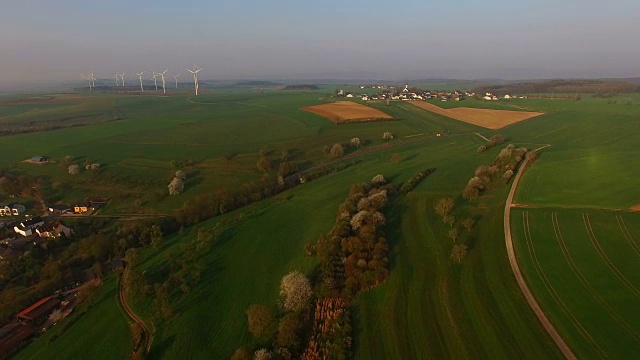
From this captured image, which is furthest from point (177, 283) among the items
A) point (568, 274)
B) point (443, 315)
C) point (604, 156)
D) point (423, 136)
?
point (423, 136)

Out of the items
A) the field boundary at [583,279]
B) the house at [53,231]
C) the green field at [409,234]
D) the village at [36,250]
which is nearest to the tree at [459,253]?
the green field at [409,234]

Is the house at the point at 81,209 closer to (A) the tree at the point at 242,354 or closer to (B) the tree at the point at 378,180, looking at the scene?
(B) the tree at the point at 378,180

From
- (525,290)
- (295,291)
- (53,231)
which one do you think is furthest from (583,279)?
(53,231)

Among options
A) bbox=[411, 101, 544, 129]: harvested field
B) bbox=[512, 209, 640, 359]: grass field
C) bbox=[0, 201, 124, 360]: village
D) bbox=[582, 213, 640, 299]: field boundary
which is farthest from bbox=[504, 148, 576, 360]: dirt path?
bbox=[411, 101, 544, 129]: harvested field

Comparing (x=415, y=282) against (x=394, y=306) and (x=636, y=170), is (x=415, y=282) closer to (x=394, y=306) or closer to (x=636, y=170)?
(x=394, y=306)

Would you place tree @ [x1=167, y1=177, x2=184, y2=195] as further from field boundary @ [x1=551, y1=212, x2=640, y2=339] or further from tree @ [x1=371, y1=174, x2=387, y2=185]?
field boundary @ [x1=551, y1=212, x2=640, y2=339]

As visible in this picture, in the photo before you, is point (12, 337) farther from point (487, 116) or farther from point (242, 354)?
point (487, 116)
